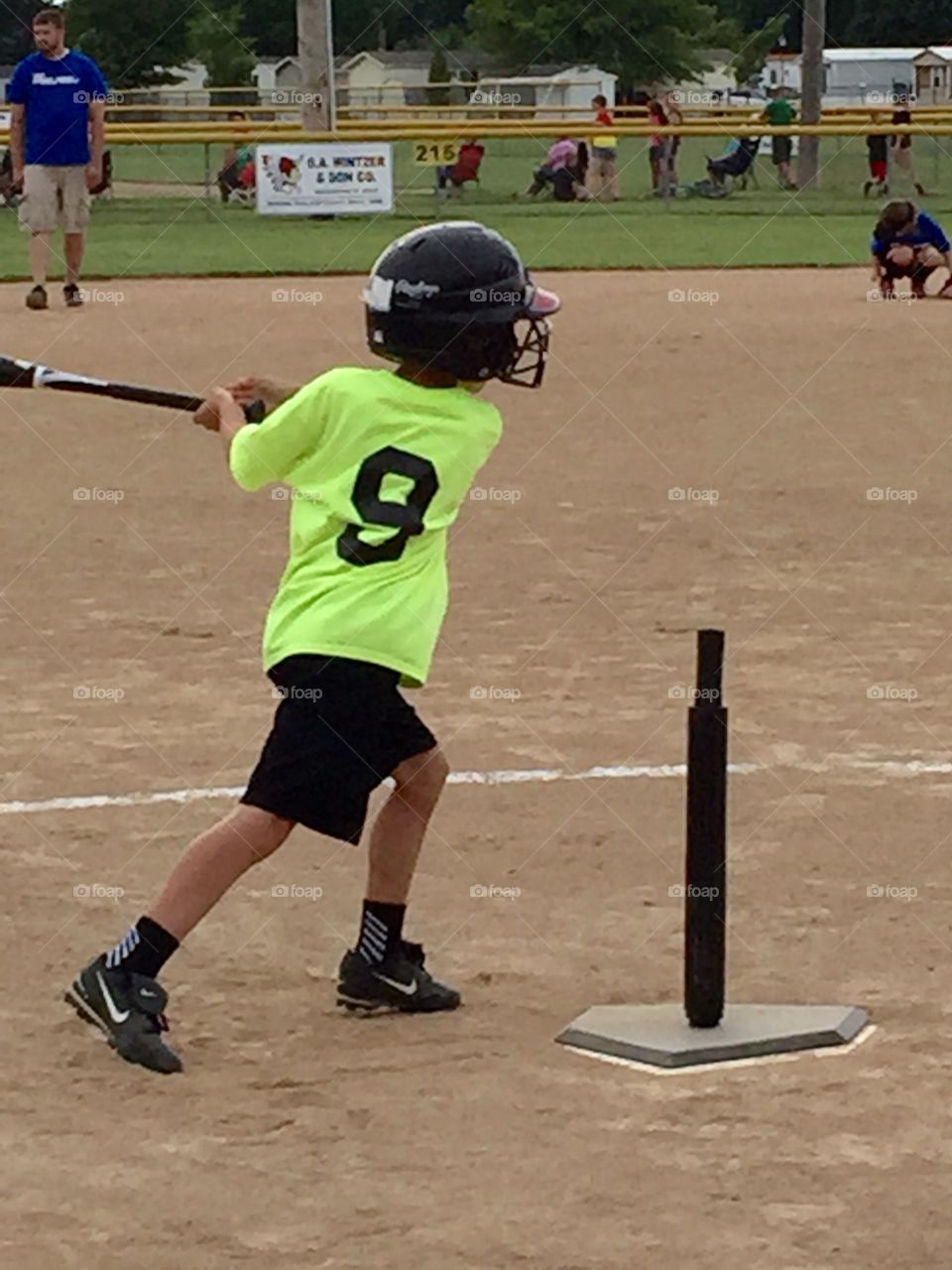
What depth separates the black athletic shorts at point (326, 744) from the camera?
519 cm

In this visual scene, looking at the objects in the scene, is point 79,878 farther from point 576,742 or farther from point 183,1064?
point 576,742

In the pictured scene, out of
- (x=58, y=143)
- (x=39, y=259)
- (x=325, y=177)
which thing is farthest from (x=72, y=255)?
(x=325, y=177)

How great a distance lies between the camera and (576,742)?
7.73 meters

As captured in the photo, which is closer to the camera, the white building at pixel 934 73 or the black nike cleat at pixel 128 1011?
the black nike cleat at pixel 128 1011

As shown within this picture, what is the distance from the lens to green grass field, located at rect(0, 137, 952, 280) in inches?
953

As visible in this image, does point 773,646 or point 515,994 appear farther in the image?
point 773,646

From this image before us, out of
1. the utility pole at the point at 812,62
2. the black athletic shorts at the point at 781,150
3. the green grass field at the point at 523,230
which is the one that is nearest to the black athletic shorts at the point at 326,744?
the green grass field at the point at 523,230

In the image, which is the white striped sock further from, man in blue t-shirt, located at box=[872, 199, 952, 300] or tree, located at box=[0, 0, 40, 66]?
tree, located at box=[0, 0, 40, 66]

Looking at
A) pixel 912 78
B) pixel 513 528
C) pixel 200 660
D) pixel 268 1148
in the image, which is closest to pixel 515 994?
pixel 268 1148

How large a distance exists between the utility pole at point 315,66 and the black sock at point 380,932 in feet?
80.9

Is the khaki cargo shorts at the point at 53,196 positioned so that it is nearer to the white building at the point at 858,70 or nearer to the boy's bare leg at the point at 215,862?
the boy's bare leg at the point at 215,862

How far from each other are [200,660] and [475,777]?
1.73 meters

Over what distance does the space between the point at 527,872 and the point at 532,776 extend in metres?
0.91

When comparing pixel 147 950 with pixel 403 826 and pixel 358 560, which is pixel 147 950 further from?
pixel 358 560
